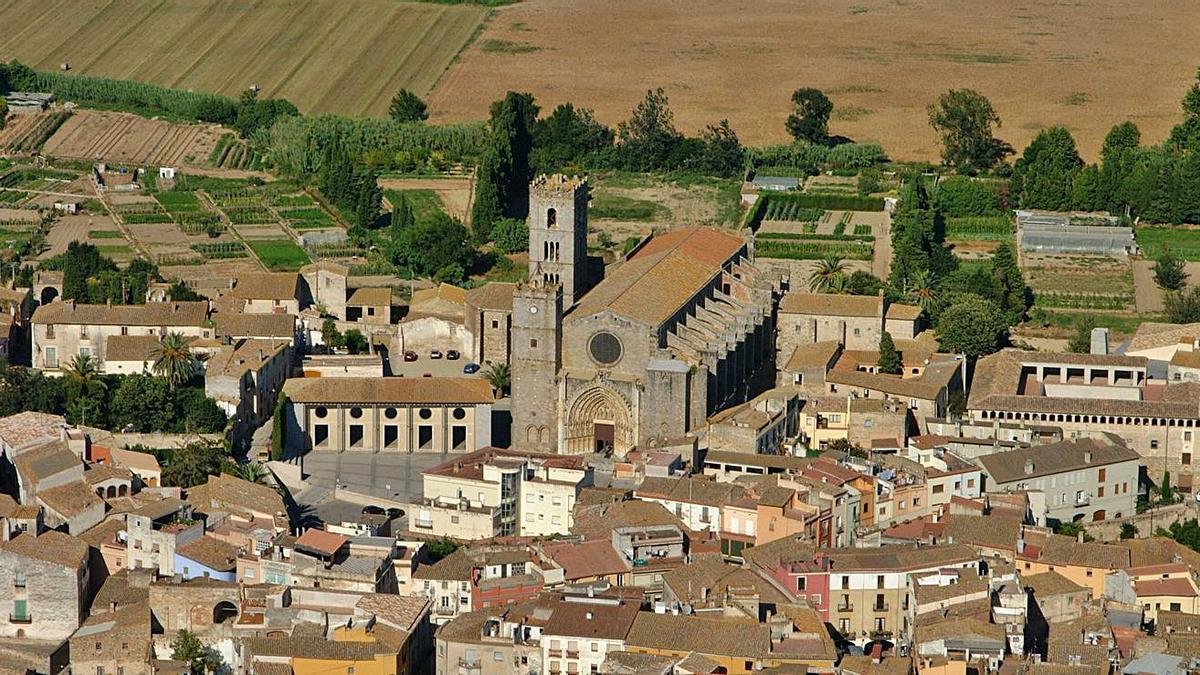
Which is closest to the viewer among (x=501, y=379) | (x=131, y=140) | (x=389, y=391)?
(x=389, y=391)

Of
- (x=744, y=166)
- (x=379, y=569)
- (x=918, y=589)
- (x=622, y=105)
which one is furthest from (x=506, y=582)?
(x=622, y=105)

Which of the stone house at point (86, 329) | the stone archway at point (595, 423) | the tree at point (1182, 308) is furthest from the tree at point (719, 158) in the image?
the stone archway at point (595, 423)

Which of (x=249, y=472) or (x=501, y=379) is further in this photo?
(x=501, y=379)

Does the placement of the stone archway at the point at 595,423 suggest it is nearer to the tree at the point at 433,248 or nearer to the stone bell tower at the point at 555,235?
the stone bell tower at the point at 555,235

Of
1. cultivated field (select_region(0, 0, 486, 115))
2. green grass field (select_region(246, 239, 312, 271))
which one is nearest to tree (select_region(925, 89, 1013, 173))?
cultivated field (select_region(0, 0, 486, 115))

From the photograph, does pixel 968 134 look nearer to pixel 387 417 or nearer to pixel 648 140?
pixel 648 140

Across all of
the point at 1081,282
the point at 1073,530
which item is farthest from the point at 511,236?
the point at 1073,530

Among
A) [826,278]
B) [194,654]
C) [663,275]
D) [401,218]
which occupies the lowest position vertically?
[194,654]
